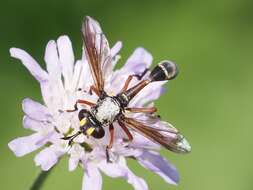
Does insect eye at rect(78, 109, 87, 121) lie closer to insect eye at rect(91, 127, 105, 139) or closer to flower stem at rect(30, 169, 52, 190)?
insect eye at rect(91, 127, 105, 139)

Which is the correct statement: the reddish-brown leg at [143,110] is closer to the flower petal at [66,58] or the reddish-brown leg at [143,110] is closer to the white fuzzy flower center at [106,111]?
the white fuzzy flower center at [106,111]

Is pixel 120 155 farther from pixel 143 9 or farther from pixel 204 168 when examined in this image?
pixel 143 9

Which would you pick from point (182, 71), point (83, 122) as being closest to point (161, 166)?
point (83, 122)

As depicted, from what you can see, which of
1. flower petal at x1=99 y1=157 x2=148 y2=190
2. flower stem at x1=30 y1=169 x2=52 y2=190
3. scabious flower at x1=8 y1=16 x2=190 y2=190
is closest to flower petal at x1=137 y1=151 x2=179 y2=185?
scabious flower at x1=8 y1=16 x2=190 y2=190

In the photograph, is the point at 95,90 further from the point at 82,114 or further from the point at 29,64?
the point at 29,64

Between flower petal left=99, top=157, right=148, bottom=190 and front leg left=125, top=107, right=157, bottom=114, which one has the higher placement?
front leg left=125, top=107, right=157, bottom=114
